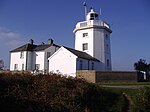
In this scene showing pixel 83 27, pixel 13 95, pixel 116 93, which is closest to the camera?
pixel 13 95

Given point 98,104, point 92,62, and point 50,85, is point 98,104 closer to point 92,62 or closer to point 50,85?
point 50,85

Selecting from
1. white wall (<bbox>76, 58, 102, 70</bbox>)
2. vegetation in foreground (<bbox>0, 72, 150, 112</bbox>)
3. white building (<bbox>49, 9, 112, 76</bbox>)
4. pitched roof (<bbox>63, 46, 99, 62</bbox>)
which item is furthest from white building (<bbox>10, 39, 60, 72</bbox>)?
vegetation in foreground (<bbox>0, 72, 150, 112</bbox>)

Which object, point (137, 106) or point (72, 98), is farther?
point (137, 106)

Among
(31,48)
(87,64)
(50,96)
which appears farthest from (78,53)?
(50,96)

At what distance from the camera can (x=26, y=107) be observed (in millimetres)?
10484

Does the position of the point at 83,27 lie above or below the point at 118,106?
above

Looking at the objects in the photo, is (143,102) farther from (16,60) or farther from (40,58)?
(16,60)

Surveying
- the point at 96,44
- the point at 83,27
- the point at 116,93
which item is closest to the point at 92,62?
the point at 96,44

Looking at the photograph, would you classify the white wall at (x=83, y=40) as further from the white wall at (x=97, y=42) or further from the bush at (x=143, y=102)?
the bush at (x=143, y=102)

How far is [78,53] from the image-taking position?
3750 centimetres

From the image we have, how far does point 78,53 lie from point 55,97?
25.5m

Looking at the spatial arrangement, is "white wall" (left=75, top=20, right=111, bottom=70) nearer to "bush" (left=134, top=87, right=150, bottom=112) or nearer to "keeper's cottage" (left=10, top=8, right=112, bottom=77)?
"keeper's cottage" (left=10, top=8, right=112, bottom=77)

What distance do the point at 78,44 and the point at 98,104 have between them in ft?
95.0

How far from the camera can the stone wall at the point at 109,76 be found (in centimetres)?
3062
